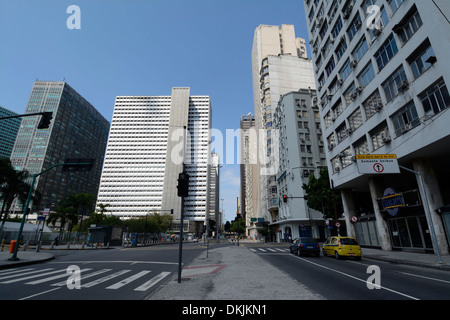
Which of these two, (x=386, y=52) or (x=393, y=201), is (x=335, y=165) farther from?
(x=386, y=52)

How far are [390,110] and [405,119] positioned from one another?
5.74 ft

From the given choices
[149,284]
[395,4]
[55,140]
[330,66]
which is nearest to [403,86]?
[395,4]

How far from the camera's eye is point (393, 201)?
63.4 feet

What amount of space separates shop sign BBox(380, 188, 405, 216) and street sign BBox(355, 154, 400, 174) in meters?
5.54

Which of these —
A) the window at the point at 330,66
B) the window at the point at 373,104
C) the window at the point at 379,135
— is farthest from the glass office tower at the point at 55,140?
the window at the point at 379,135

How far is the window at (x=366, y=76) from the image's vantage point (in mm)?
22656

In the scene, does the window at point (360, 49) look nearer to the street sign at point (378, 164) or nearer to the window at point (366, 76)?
the window at point (366, 76)

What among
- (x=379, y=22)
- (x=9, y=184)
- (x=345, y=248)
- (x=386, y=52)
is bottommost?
(x=345, y=248)

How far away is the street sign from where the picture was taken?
14664 mm

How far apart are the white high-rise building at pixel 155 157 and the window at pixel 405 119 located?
106 metres

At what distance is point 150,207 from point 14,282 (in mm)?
121040

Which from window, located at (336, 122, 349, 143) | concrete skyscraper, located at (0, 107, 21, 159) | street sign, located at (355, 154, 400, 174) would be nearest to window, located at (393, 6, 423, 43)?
street sign, located at (355, 154, 400, 174)

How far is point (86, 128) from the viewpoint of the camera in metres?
148
